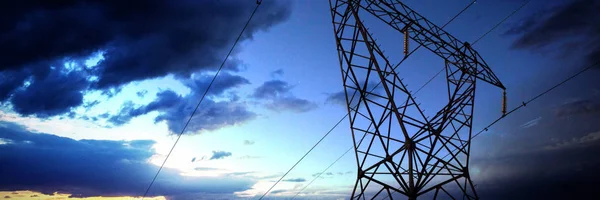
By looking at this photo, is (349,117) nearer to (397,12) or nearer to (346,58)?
(346,58)

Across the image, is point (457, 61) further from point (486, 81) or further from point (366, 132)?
point (366, 132)

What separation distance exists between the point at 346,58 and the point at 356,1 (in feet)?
9.97

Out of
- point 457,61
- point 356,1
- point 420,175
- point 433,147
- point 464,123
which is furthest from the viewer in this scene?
point 457,61

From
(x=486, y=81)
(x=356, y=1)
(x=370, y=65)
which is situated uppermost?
(x=356, y=1)

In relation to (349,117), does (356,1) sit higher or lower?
higher

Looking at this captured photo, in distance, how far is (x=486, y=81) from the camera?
68.0ft

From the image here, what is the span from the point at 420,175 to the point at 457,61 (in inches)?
351

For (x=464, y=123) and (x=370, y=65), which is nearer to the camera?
(x=370, y=65)

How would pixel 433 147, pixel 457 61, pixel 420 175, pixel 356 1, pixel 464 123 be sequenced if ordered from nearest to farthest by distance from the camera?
pixel 420 175, pixel 433 147, pixel 356 1, pixel 464 123, pixel 457 61

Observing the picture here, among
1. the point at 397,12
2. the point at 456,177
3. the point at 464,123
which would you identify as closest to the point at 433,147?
the point at 456,177

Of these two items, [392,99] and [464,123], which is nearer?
[392,99]

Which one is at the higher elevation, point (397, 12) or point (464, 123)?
point (397, 12)

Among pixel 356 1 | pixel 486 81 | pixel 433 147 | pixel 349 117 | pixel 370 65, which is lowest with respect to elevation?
pixel 433 147

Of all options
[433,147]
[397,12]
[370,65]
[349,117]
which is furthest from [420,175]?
[397,12]
